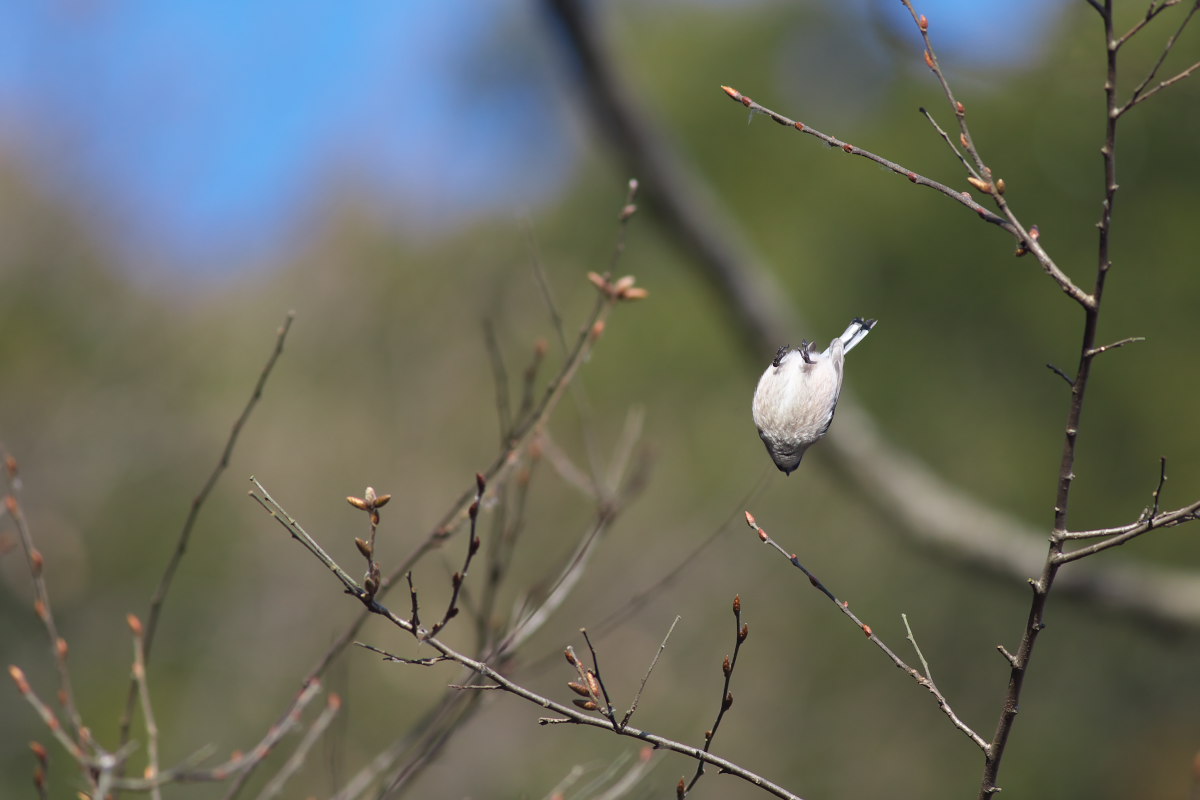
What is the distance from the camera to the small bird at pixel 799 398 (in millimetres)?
1450

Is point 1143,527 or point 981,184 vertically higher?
point 981,184

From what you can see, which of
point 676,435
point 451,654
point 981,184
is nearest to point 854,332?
point 981,184

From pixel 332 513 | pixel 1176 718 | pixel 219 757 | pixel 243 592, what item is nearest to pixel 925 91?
pixel 1176 718

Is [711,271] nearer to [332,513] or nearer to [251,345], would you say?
[332,513]

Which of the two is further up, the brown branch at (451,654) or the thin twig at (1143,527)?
the thin twig at (1143,527)

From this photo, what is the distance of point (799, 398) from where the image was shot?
146cm

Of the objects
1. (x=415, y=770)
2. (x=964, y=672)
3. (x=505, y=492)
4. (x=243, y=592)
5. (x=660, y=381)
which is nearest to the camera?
(x=415, y=770)

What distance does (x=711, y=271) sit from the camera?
3.94 m

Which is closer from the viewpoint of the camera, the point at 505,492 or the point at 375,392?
the point at 505,492

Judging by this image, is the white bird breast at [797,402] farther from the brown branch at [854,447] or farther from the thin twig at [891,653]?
the brown branch at [854,447]

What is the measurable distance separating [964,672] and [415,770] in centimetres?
755

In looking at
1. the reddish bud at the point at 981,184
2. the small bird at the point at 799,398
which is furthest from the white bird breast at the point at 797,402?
the reddish bud at the point at 981,184

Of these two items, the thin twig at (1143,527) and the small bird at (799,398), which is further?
the small bird at (799,398)

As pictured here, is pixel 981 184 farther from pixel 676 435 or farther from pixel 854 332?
pixel 676 435
